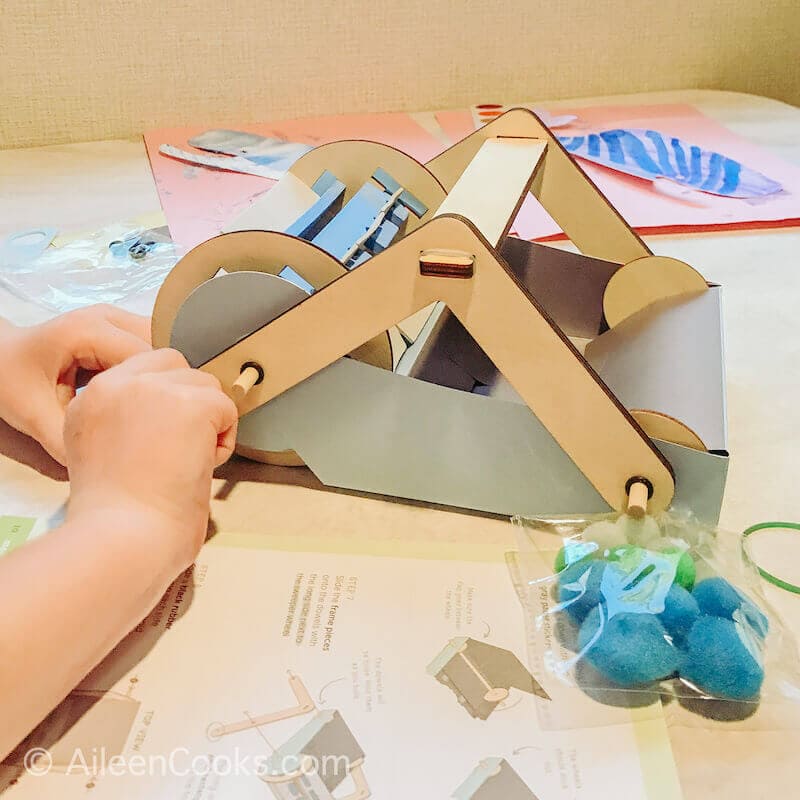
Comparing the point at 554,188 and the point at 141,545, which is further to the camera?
the point at 554,188

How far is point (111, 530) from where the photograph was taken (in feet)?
1.40

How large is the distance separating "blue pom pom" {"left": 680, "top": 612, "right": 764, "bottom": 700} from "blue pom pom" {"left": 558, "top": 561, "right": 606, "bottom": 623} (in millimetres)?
52

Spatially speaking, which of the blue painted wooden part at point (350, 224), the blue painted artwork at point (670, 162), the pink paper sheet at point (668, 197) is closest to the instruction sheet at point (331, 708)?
the blue painted wooden part at point (350, 224)

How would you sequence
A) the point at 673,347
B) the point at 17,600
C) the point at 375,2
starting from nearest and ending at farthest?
the point at 17,600, the point at 673,347, the point at 375,2

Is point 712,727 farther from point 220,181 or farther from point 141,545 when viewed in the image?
point 220,181

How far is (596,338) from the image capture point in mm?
664

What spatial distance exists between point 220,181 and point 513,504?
648 millimetres

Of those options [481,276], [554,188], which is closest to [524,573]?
[481,276]

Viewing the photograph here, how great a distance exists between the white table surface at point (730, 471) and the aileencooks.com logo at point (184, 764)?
0.16 m

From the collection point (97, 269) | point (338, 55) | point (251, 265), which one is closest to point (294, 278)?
point (251, 265)

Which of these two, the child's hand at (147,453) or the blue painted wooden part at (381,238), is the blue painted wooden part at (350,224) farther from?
the child's hand at (147,453)

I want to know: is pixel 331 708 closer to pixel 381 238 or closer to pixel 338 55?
pixel 381 238

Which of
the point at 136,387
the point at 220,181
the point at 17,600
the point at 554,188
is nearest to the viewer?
the point at 17,600

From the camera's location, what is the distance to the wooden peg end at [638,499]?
0.48 metres
